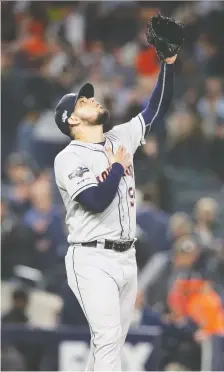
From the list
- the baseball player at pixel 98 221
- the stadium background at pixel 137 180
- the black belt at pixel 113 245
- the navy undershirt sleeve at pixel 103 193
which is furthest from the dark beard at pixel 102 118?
the stadium background at pixel 137 180

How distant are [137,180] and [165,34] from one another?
4.25 meters

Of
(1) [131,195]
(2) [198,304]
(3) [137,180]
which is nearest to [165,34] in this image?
(1) [131,195]

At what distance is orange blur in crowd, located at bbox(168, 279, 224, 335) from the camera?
7984mm

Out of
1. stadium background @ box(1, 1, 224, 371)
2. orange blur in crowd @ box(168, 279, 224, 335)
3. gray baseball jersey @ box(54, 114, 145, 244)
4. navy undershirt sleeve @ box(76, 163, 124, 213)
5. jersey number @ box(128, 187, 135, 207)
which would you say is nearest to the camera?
navy undershirt sleeve @ box(76, 163, 124, 213)

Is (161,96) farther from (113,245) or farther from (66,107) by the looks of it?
(113,245)

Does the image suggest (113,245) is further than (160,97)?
No

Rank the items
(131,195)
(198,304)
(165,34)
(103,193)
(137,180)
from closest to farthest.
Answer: (103,193), (131,195), (165,34), (198,304), (137,180)

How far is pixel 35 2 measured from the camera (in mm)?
13602

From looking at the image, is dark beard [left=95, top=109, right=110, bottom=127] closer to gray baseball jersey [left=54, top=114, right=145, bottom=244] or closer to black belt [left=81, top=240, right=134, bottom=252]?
gray baseball jersey [left=54, top=114, right=145, bottom=244]

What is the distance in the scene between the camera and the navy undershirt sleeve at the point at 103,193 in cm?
504

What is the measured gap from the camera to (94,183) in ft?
16.8

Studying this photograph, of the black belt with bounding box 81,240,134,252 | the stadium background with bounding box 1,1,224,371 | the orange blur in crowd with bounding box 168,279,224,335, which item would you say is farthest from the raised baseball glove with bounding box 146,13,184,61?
the orange blur in crowd with bounding box 168,279,224,335

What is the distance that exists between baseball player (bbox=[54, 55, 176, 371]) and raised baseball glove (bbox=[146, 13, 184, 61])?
46 cm

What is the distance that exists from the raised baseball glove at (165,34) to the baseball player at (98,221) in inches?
18.2
